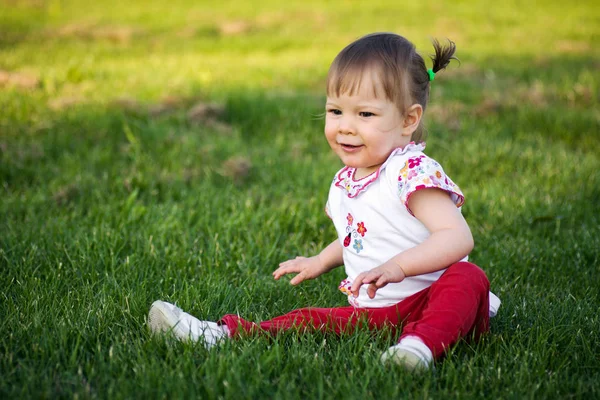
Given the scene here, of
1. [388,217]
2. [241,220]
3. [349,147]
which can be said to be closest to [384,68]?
[349,147]

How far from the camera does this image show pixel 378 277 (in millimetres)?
2318

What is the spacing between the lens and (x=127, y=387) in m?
2.12

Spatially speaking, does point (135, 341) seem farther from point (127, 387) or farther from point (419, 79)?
point (419, 79)

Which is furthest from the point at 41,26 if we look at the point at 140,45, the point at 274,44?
the point at 274,44

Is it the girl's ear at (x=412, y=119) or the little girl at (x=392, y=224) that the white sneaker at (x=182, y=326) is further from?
the girl's ear at (x=412, y=119)

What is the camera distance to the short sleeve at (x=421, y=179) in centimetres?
248

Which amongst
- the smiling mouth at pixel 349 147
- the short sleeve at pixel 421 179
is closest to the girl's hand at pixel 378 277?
the short sleeve at pixel 421 179

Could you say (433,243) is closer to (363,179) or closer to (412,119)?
(363,179)

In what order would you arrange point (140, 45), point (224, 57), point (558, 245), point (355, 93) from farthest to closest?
point (140, 45) < point (224, 57) < point (558, 245) < point (355, 93)

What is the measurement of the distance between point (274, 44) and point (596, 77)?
19.6 feet

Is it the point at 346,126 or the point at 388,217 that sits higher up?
the point at 346,126

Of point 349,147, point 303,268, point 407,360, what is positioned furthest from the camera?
point 303,268

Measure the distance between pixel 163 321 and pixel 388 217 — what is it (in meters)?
1.01

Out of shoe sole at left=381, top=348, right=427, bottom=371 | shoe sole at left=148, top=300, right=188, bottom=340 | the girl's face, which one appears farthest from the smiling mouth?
shoe sole at left=148, top=300, right=188, bottom=340
